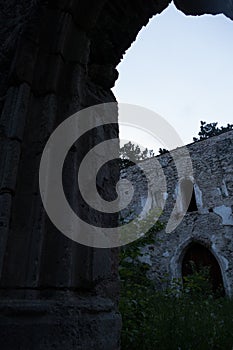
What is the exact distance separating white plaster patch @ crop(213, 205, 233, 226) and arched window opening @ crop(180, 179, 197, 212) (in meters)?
0.95

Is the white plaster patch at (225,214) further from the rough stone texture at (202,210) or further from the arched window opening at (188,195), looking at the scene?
the arched window opening at (188,195)

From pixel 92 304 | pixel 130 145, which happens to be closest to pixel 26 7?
pixel 92 304

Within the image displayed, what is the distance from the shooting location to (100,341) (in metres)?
0.91

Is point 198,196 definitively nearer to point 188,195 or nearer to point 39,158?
point 188,195

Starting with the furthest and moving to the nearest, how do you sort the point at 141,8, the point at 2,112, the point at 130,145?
the point at 130,145 < the point at 141,8 < the point at 2,112

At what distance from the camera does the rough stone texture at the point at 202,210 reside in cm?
811

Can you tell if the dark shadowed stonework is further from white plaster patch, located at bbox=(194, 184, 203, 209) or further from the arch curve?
white plaster patch, located at bbox=(194, 184, 203, 209)

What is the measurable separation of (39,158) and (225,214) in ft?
27.0

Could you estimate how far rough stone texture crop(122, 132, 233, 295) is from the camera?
8.11 meters

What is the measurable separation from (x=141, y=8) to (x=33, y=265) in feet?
5.36

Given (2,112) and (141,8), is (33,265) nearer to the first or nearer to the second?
(2,112)

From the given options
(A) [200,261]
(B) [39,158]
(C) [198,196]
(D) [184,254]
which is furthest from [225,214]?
(B) [39,158]

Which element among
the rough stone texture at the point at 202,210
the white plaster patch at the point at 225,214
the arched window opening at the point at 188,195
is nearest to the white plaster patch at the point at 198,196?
the rough stone texture at the point at 202,210

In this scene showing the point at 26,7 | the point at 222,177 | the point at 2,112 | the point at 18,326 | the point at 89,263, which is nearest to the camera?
the point at 18,326
